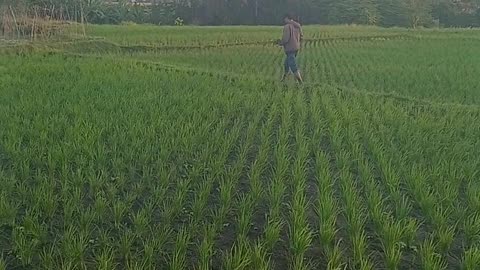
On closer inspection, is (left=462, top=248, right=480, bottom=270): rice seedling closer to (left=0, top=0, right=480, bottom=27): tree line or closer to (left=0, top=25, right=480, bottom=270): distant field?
(left=0, top=25, right=480, bottom=270): distant field

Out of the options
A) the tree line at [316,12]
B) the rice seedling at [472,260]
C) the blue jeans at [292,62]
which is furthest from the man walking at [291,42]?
the tree line at [316,12]

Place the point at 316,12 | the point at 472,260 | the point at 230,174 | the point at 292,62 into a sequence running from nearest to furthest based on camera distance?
the point at 472,260
the point at 230,174
the point at 292,62
the point at 316,12

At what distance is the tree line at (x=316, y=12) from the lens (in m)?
30.3

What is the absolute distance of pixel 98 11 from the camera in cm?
2484

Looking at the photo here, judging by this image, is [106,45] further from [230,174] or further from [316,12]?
[316,12]

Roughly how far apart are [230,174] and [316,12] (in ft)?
100

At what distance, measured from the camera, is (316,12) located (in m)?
32.8

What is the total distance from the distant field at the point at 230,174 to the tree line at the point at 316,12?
22.9 m

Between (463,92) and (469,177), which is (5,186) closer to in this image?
(469,177)

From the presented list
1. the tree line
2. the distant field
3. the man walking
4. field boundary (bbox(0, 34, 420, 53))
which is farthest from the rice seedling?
the tree line

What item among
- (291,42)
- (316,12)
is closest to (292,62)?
(291,42)

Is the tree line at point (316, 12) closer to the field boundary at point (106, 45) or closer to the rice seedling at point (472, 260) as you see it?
the field boundary at point (106, 45)

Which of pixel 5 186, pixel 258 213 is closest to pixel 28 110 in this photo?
pixel 5 186

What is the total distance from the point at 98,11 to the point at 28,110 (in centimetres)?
2090
